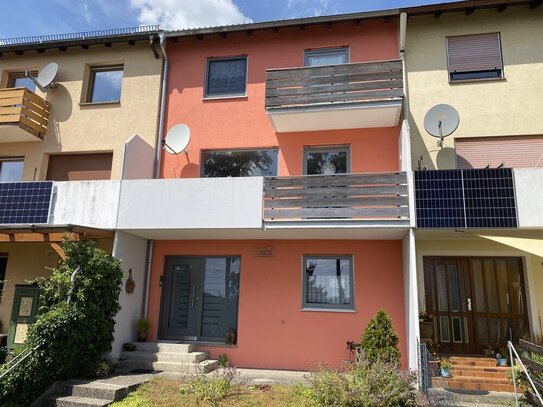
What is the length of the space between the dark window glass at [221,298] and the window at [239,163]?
3028 mm

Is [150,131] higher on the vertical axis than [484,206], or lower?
higher

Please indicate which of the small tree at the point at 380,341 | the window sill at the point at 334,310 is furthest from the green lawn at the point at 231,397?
the window sill at the point at 334,310

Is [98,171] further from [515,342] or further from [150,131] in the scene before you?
[515,342]

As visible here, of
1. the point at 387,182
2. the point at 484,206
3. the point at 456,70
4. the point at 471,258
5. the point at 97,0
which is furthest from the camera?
the point at 97,0

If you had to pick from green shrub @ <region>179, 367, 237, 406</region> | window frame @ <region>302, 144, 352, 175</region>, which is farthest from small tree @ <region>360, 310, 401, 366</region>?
window frame @ <region>302, 144, 352, 175</region>

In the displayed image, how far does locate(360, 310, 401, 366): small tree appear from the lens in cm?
1063

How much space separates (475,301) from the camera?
12.4 metres

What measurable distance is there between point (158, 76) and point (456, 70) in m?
10.6

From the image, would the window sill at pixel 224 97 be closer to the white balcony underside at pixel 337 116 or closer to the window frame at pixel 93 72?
the white balcony underside at pixel 337 116

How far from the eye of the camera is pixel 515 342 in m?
12.0

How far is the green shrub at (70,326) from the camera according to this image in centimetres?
944

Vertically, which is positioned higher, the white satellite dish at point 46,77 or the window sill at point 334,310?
the white satellite dish at point 46,77

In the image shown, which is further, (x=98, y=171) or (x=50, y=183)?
(x=98, y=171)

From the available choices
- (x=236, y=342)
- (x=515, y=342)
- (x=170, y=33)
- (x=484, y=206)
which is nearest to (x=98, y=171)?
(x=170, y=33)
